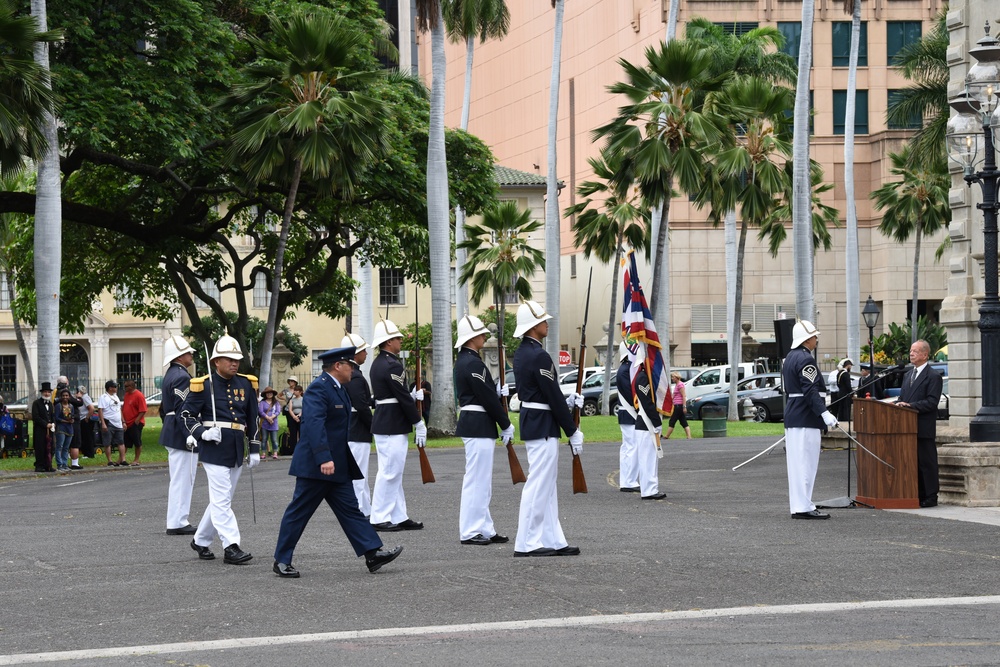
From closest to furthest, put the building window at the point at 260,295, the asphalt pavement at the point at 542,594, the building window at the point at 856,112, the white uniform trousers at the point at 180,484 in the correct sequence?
1. the asphalt pavement at the point at 542,594
2. the white uniform trousers at the point at 180,484
3. the building window at the point at 260,295
4. the building window at the point at 856,112

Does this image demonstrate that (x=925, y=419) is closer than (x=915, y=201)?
Yes

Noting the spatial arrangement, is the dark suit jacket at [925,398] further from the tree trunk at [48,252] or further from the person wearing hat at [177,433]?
the tree trunk at [48,252]

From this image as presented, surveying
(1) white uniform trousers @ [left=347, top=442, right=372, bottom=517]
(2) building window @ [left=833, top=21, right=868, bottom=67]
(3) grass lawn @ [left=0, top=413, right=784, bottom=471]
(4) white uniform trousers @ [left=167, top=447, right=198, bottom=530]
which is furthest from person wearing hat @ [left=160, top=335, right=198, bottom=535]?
(2) building window @ [left=833, top=21, right=868, bottom=67]

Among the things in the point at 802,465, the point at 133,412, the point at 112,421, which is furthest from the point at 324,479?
the point at 133,412

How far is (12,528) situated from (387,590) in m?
6.87

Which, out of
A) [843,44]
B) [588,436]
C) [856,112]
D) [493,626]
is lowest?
[588,436]

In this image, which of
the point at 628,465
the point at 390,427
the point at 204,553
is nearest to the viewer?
the point at 204,553

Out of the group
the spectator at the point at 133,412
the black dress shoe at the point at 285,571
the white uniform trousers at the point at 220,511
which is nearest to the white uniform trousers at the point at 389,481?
the white uniform trousers at the point at 220,511

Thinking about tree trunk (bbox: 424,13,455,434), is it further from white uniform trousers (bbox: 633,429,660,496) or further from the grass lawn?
white uniform trousers (bbox: 633,429,660,496)

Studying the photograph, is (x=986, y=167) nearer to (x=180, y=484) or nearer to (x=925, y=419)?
(x=925, y=419)

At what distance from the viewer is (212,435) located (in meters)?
11.4

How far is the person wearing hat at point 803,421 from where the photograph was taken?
45.4 ft

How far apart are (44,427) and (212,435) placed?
15957 millimetres

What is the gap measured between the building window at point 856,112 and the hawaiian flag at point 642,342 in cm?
5215
